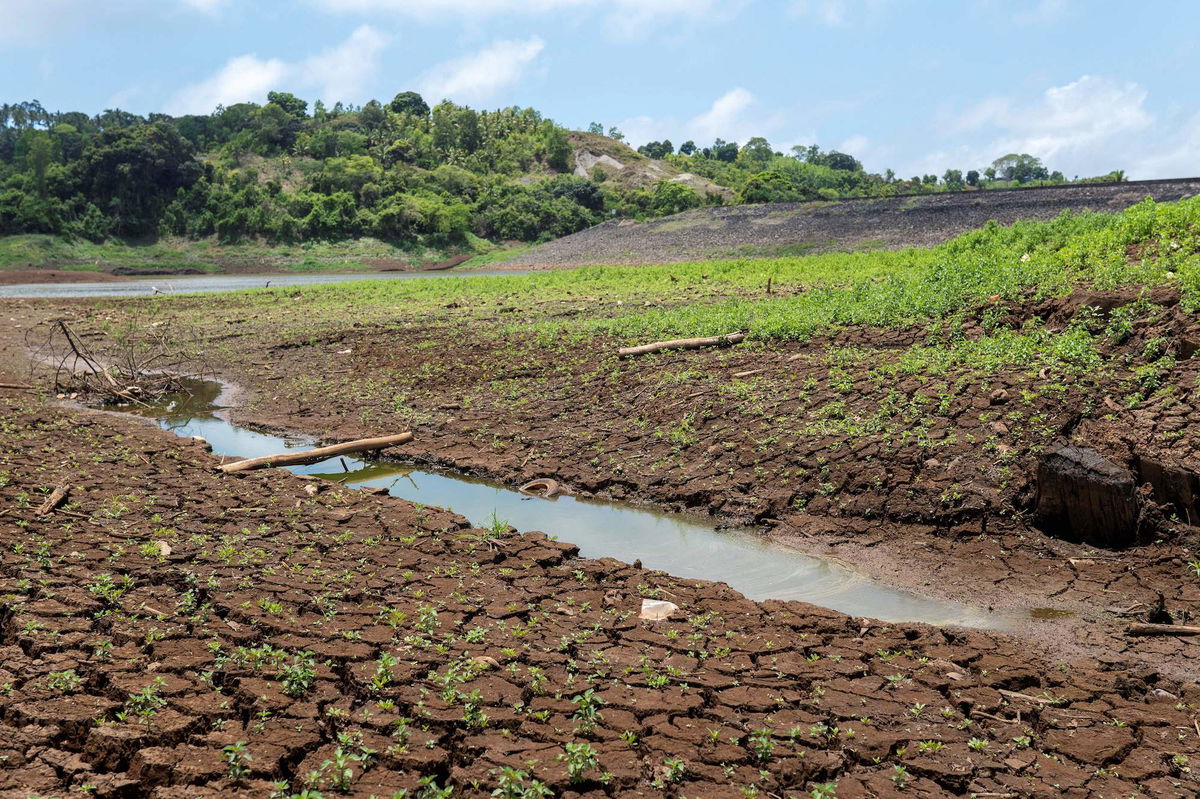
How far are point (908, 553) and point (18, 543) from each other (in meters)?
6.80

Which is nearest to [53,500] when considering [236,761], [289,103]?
[236,761]

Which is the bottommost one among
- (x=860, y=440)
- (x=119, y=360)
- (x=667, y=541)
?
(x=667, y=541)

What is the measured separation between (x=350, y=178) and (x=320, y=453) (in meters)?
70.5

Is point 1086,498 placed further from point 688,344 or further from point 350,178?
point 350,178

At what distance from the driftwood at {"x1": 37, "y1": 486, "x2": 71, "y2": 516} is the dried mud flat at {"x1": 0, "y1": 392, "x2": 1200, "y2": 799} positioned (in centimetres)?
32

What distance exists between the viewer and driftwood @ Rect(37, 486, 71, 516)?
24.4 ft

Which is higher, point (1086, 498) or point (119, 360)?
point (1086, 498)

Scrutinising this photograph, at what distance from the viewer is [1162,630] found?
592cm

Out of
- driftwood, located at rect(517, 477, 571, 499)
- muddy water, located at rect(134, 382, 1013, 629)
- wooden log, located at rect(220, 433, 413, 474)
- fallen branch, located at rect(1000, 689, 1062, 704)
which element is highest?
wooden log, located at rect(220, 433, 413, 474)

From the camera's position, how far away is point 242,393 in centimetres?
1543

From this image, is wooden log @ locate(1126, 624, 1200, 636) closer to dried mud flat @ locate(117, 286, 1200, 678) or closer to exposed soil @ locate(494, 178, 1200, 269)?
dried mud flat @ locate(117, 286, 1200, 678)

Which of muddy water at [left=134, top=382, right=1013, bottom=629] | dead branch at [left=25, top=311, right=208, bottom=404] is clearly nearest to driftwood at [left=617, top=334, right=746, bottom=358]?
muddy water at [left=134, top=382, right=1013, bottom=629]

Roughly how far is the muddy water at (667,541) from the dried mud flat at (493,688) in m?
0.80

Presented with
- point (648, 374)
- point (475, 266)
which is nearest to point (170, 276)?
point (475, 266)
